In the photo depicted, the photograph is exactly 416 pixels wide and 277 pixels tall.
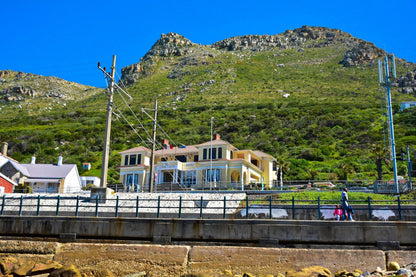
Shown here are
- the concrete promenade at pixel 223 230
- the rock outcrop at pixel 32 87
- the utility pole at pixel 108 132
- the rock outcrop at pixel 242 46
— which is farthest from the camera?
the rock outcrop at pixel 32 87

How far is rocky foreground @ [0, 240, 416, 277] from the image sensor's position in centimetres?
1498

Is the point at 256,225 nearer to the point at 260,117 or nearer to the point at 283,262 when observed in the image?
the point at 283,262

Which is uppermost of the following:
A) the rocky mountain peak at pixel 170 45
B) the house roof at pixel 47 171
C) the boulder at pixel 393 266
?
the rocky mountain peak at pixel 170 45

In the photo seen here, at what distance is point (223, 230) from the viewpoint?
16.9 m

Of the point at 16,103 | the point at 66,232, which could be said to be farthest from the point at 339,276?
the point at 16,103

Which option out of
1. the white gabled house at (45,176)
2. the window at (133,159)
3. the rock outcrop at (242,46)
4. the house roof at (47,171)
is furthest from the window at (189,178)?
the rock outcrop at (242,46)

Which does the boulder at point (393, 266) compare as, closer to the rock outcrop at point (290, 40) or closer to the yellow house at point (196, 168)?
the yellow house at point (196, 168)

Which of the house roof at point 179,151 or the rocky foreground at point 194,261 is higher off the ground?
the house roof at point 179,151

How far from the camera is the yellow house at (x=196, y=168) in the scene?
41.4m

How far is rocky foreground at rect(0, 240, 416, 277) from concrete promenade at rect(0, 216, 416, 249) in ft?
1.69

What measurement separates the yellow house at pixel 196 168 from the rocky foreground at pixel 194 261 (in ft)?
71.6

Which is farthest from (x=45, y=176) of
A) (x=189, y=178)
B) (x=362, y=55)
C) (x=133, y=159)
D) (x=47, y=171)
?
(x=362, y=55)

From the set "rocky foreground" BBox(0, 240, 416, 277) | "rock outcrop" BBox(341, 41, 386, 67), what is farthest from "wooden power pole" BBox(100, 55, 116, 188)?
"rock outcrop" BBox(341, 41, 386, 67)

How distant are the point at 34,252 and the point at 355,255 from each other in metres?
13.7
